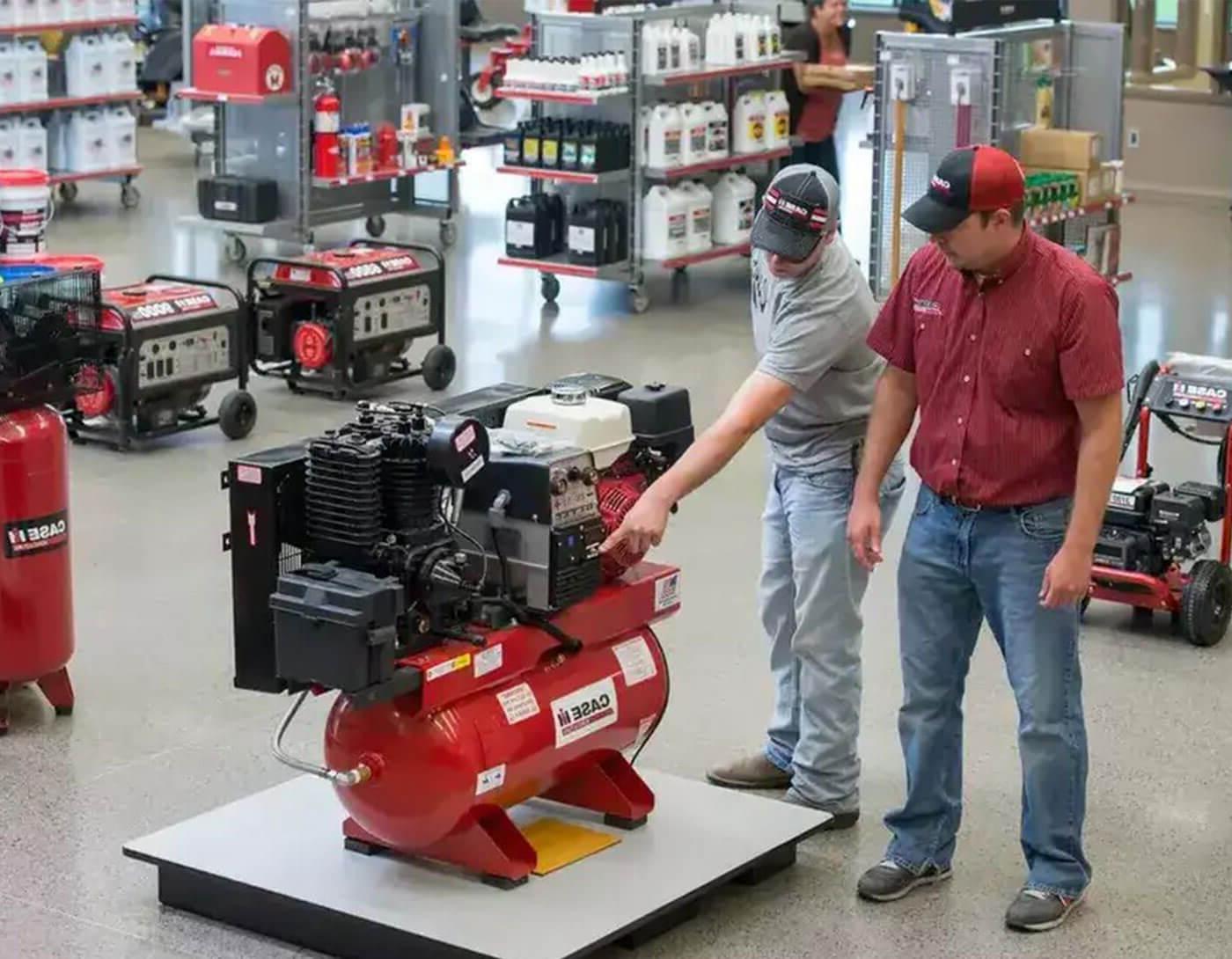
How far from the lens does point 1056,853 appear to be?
16.1 ft

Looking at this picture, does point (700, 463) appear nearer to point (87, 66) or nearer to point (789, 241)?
point (789, 241)

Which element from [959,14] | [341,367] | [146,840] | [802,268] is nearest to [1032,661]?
[802,268]

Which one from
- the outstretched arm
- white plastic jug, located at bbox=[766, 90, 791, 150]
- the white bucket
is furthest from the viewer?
white plastic jug, located at bbox=[766, 90, 791, 150]

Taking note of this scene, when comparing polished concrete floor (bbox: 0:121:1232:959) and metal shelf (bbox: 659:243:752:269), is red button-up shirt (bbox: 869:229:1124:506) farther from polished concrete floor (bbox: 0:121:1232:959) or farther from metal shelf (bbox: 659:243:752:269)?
metal shelf (bbox: 659:243:752:269)

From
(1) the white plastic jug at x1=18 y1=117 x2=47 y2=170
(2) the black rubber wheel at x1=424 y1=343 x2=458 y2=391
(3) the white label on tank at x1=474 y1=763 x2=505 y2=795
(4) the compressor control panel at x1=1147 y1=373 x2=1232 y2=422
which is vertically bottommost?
(2) the black rubber wheel at x1=424 y1=343 x2=458 y2=391

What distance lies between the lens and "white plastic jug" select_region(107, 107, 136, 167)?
1434 cm

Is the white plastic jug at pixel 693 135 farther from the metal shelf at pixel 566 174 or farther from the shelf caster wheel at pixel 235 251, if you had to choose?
the shelf caster wheel at pixel 235 251

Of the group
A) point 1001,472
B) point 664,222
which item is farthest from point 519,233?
point 1001,472

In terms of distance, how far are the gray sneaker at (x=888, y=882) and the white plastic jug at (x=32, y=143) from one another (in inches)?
392

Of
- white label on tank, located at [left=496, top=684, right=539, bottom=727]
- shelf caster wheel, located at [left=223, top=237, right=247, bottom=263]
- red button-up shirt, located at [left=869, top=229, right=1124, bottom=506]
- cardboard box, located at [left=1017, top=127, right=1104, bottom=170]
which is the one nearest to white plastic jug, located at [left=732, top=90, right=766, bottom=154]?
cardboard box, located at [left=1017, top=127, right=1104, bottom=170]

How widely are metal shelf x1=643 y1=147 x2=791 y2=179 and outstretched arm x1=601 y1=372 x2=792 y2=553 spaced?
7.15m

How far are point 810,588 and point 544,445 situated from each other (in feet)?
2.59

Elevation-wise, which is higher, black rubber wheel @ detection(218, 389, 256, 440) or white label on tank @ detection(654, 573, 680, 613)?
white label on tank @ detection(654, 573, 680, 613)

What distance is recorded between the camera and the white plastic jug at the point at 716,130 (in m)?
12.2
